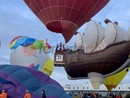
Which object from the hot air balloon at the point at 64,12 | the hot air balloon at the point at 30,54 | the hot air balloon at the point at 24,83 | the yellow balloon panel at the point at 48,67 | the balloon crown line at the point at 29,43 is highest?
the hot air balloon at the point at 64,12

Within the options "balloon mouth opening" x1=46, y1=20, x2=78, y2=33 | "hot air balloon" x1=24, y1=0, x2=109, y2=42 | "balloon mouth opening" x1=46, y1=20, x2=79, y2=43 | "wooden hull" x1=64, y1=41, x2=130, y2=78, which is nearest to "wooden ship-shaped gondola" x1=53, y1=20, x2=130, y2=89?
"wooden hull" x1=64, y1=41, x2=130, y2=78

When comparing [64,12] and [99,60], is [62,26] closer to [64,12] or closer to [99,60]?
[64,12]

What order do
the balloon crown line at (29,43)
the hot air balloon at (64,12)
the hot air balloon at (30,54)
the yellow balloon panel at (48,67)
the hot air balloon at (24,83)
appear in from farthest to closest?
the yellow balloon panel at (48,67), the balloon crown line at (29,43), the hot air balloon at (30,54), the hot air balloon at (64,12), the hot air balloon at (24,83)

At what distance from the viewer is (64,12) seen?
1655 centimetres

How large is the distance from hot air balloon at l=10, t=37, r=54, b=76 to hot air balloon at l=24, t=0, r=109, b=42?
5.61 ft

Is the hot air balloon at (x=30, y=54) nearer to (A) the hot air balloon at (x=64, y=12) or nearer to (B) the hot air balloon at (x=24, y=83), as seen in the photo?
(A) the hot air balloon at (x=64, y=12)

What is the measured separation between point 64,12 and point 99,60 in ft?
16.7

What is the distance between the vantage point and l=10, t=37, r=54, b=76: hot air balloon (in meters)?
18.0

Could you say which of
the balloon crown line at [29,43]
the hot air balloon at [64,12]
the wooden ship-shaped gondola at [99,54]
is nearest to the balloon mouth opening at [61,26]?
the hot air balloon at [64,12]

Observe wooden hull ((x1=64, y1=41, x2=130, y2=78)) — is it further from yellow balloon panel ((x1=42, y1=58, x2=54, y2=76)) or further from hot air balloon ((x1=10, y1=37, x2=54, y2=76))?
hot air balloon ((x1=10, y1=37, x2=54, y2=76))

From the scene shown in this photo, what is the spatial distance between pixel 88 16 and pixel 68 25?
1638 mm

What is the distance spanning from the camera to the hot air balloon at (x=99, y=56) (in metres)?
19.4

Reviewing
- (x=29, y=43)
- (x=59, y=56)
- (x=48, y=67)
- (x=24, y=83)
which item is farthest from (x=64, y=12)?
(x=59, y=56)

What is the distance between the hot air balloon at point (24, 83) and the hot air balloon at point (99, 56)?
6.99m
